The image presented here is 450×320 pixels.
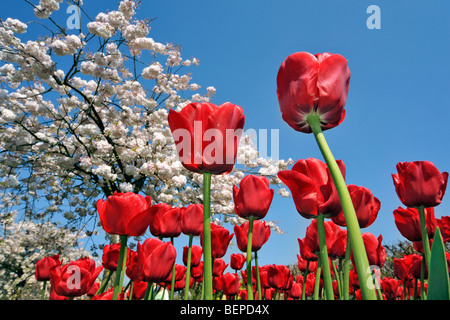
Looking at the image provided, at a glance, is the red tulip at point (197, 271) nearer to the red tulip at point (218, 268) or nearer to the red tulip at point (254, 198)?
the red tulip at point (218, 268)

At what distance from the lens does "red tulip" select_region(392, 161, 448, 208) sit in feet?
3.68

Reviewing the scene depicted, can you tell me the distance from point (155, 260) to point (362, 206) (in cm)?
85

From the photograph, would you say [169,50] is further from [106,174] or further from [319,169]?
[319,169]

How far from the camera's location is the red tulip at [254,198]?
4.00ft

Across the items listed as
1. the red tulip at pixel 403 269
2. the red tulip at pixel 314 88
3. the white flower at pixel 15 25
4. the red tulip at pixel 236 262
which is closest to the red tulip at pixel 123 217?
the red tulip at pixel 314 88

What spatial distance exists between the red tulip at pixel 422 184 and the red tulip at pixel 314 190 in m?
0.47

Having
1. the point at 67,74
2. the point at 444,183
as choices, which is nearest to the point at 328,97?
the point at 444,183

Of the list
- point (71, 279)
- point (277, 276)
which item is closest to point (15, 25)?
point (71, 279)

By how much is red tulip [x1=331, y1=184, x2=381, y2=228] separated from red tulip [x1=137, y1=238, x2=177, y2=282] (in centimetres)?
67

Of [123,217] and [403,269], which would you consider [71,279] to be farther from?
[403,269]

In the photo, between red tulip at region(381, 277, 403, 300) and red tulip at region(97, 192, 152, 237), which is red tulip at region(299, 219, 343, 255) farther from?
red tulip at region(381, 277, 403, 300)

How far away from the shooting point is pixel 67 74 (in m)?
6.22

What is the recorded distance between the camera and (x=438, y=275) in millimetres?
500

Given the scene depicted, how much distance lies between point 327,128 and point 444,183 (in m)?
0.73
